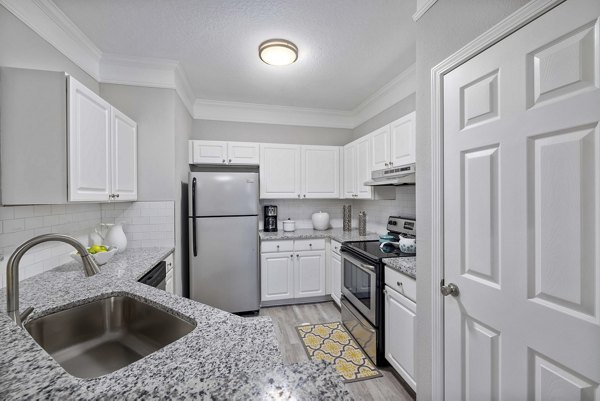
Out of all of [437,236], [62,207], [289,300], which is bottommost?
[289,300]

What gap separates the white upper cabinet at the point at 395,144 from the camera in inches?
84.9

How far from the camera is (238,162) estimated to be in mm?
3289

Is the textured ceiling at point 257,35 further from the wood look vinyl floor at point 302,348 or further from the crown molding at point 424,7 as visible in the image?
the wood look vinyl floor at point 302,348

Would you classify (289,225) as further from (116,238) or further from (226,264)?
(116,238)

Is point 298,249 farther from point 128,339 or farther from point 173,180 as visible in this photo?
point 128,339

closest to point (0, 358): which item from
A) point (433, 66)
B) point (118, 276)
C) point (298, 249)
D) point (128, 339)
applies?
point (128, 339)

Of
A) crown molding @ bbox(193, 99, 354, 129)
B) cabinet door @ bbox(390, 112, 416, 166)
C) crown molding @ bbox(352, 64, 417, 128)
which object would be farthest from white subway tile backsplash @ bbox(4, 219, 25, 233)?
crown molding @ bbox(352, 64, 417, 128)

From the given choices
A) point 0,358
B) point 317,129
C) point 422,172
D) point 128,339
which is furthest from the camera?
point 317,129

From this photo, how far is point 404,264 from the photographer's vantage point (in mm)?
1795

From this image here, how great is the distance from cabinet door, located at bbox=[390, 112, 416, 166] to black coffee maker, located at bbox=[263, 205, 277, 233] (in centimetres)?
174

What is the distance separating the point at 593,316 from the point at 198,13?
8.22 ft

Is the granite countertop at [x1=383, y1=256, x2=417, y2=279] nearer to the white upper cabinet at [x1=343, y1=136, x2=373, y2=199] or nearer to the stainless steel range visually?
the stainless steel range

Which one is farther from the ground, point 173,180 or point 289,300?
point 173,180

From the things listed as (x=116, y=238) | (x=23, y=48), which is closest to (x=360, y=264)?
(x=116, y=238)
